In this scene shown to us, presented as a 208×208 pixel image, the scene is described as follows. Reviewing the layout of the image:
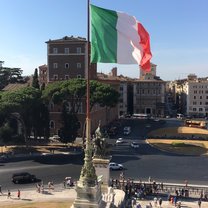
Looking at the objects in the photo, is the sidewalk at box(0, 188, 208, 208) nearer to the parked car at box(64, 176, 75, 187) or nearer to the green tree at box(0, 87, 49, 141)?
the parked car at box(64, 176, 75, 187)

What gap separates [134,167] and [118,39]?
83.9 ft

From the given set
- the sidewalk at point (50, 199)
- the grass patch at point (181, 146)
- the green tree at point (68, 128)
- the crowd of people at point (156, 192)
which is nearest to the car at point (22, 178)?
the sidewalk at point (50, 199)

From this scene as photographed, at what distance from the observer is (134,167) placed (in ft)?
141

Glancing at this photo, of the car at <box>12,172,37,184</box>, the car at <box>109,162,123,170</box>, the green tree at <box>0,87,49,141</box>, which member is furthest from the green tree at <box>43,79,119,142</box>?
the car at <box>12,172,37,184</box>

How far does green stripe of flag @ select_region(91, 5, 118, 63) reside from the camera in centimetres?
1906

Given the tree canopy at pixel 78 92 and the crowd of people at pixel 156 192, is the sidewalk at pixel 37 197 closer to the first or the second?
the crowd of people at pixel 156 192

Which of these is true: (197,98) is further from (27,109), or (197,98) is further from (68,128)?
(27,109)

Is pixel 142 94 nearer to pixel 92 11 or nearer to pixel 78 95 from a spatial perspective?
pixel 78 95

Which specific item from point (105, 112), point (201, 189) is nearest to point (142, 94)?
point (105, 112)

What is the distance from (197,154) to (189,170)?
10.3 m

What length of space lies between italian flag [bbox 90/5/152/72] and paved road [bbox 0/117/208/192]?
19.7 m

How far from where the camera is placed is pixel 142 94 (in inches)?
4380

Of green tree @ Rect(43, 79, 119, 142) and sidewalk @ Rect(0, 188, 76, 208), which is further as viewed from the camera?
green tree @ Rect(43, 79, 119, 142)

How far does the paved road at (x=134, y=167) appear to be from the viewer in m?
38.2
